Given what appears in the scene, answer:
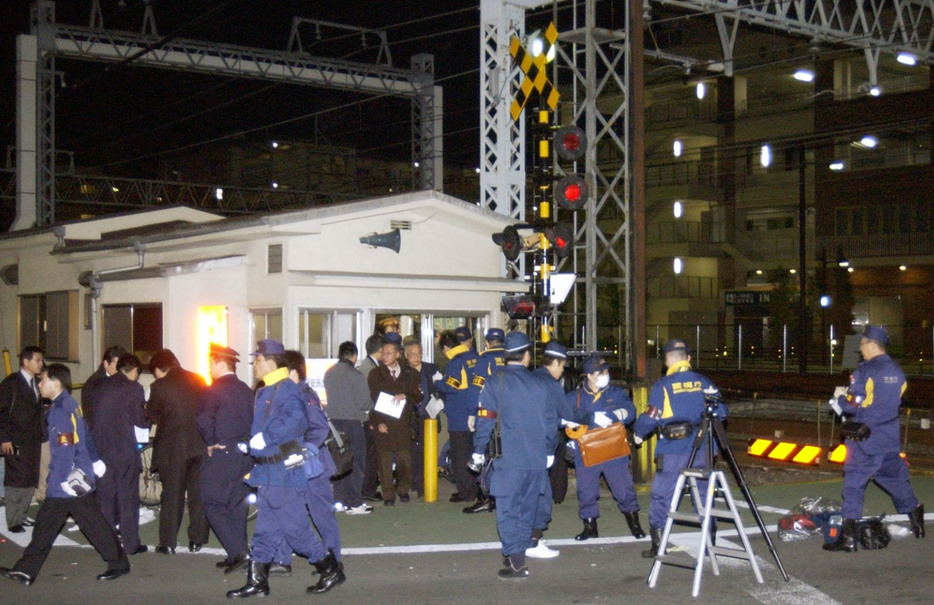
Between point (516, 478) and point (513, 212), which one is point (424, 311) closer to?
point (513, 212)

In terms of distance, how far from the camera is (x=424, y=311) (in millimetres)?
14211

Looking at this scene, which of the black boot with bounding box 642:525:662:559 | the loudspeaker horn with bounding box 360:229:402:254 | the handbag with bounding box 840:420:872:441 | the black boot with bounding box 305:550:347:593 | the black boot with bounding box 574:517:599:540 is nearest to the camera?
the black boot with bounding box 305:550:347:593

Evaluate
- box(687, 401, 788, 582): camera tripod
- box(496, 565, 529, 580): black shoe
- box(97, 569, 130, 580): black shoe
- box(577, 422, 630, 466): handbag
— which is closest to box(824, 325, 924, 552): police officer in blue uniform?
box(687, 401, 788, 582): camera tripod

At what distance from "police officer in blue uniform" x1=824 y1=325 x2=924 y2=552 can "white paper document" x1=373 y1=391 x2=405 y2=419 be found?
469 centimetres

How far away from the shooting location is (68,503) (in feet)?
26.8

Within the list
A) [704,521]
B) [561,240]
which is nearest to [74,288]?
[561,240]

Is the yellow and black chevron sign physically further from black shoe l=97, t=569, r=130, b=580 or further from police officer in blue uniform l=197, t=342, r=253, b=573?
black shoe l=97, t=569, r=130, b=580

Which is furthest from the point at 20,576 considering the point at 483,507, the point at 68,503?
the point at 483,507

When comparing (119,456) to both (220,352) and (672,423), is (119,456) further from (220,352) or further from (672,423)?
(672,423)

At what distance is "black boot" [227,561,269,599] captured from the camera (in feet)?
25.0

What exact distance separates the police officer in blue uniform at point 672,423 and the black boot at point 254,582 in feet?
10.4

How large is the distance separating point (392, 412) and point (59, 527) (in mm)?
4119

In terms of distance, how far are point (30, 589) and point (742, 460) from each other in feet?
39.8

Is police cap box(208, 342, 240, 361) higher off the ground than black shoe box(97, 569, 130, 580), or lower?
higher
